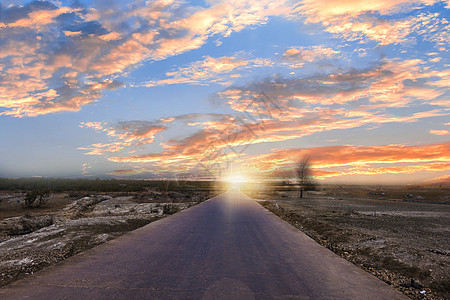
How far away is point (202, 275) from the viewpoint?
208 inches

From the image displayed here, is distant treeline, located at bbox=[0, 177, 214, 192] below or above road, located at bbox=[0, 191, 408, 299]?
below

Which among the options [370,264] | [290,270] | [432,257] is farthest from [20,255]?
[432,257]

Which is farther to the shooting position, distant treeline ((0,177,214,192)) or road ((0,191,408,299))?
→ distant treeline ((0,177,214,192))

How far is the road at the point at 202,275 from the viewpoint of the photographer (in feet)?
14.5

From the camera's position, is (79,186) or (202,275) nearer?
(202,275)

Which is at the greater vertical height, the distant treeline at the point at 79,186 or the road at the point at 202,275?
the road at the point at 202,275

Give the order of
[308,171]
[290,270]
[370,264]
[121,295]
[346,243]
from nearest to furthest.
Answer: [121,295], [290,270], [370,264], [346,243], [308,171]

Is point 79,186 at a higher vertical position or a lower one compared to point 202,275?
lower

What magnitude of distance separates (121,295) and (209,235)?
5750mm

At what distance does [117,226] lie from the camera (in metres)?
12.5

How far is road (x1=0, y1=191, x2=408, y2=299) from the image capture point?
442 cm

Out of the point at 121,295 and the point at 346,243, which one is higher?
the point at 121,295

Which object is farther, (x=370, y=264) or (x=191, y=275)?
(x=370, y=264)

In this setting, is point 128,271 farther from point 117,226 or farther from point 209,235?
point 117,226
